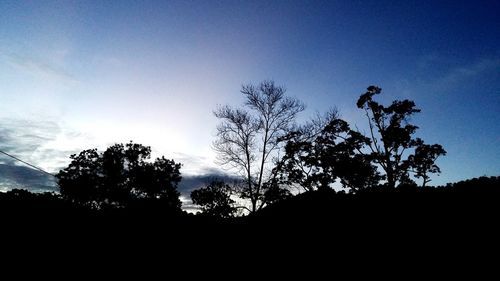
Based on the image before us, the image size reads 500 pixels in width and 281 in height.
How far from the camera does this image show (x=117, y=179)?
30469 millimetres

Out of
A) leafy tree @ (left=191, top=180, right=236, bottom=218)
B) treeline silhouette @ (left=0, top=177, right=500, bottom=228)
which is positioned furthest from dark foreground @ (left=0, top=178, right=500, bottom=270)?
leafy tree @ (left=191, top=180, right=236, bottom=218)

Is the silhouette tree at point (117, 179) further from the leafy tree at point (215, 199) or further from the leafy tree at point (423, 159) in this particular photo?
the leafy tree at point (423, 159)

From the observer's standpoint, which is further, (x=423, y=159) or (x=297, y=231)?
(x=423, y=159)

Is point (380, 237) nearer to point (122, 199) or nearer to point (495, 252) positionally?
point (495, 252)

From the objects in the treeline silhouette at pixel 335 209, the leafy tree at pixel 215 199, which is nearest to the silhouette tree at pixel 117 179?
the leafy tree at pixel 215 199

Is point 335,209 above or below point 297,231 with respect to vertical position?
above

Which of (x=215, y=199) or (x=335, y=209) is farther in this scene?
(x=215, y=199)

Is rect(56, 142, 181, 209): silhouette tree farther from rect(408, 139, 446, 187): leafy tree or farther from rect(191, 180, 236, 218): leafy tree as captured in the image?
rect(408, 139, 446, 187): leafy tree

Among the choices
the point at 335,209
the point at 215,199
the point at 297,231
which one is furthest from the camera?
the point at 215,199

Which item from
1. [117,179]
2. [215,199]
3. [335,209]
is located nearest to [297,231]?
[335,209]

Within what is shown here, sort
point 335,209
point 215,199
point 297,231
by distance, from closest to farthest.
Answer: point 297,231, point 335,209, point 215,199

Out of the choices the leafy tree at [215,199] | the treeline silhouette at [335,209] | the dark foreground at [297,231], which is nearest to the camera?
the dark foreground at [297,231]

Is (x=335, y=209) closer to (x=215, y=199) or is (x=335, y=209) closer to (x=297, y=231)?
(x=297, y=231)

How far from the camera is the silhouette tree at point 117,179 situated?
29.3 metres
